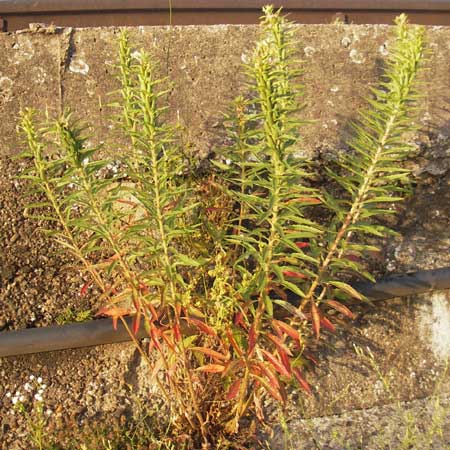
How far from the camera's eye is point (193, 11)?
4527 millimetres

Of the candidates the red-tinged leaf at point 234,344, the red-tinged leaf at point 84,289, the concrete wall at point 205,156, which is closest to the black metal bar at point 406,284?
the concrete wall at point 205,156

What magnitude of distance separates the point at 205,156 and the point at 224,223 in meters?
0.37

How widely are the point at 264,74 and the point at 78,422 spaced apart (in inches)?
73.3

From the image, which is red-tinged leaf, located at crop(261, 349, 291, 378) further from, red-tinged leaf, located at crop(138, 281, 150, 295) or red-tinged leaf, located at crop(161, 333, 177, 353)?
red-tinged leaf, located at crop(138, 281, 150, 295)

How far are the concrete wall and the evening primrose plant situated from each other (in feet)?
0.49

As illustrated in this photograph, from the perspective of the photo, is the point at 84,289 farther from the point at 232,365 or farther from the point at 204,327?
the point at 232,365

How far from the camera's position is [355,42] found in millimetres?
3393

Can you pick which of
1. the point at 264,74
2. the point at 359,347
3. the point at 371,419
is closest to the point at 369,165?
the point at 264,74

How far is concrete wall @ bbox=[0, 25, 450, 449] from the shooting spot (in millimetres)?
2963

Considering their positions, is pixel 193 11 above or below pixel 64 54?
above

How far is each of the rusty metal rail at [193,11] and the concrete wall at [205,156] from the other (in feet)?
3.58

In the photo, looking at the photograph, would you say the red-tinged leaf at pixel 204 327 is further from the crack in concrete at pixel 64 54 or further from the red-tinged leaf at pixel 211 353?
the crack in concrete at pixel 64 54

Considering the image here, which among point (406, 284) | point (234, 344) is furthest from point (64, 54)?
point (406, 284)

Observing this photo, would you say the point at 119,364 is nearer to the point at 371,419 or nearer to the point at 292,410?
the point at 292,410
